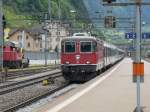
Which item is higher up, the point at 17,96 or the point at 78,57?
the point at 78,57

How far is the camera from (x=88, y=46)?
35844 millimetres

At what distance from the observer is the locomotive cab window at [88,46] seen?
35594mm

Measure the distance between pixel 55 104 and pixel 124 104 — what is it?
2240mm

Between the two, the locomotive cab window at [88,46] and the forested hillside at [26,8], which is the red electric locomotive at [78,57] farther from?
the forested hillside at [26,8]

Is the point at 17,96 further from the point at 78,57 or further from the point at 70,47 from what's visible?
the point at 70,47

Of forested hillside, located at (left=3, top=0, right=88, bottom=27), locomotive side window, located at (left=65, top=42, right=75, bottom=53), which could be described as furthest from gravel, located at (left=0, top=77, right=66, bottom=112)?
forested hillside, located at (left=3, top=0, right=88, bottom=27)

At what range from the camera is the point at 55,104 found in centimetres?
1838

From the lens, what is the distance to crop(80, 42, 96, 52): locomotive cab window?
35594mm

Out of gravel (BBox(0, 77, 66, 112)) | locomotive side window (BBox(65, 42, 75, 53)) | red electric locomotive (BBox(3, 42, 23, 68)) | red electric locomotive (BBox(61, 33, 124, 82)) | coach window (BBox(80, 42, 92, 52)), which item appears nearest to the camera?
gravel (BBox(0, 77, 66, 112))

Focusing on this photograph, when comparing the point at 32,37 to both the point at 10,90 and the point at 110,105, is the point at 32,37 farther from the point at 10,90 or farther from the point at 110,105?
the point at 110,105

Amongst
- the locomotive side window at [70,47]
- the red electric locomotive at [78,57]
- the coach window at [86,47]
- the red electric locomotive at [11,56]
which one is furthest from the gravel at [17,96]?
the red electric locomotive at [11,56]

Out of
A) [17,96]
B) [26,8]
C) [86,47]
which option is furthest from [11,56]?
[26,8]

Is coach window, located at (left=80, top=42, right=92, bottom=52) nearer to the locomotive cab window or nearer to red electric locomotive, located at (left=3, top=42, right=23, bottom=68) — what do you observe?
the locomotive cab window

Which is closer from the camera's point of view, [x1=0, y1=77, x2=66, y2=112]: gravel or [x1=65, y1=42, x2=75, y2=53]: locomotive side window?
[x1=0, y1=77, x2=66, y2=112]: gravel
